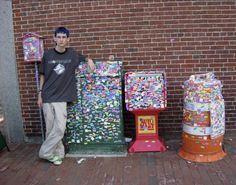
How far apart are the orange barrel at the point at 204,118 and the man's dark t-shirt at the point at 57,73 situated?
5.65 feet

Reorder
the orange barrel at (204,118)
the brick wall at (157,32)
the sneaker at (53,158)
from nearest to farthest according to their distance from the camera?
1. the orange barrel at (204,118)
2. the sneaker at (53,158)
3. the brick wall at (157,32)

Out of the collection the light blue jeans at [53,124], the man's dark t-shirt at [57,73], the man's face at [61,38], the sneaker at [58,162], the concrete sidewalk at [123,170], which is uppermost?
the man's face at [61,38]

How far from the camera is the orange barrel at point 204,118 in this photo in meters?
4.31

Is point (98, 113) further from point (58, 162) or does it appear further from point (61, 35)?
point (61, 35)

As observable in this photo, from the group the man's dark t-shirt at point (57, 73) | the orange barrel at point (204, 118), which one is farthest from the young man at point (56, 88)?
the orange barrel at point (204, 118)

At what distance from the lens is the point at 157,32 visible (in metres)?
5.21

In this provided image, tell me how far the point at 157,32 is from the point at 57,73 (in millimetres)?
1833

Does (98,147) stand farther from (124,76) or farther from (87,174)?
(124,76)

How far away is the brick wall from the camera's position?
5168 mm

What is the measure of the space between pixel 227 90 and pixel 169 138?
1.29 meters

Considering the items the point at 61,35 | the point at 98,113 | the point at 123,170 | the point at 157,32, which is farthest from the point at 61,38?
the point at 123,170

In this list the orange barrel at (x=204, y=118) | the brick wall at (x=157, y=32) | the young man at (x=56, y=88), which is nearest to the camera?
the orange barrel at (x=204, y=118)

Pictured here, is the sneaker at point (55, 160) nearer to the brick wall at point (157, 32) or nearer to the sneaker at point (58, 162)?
the sneaker at point (58, 162)

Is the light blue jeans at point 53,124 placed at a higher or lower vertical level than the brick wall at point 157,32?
lower
